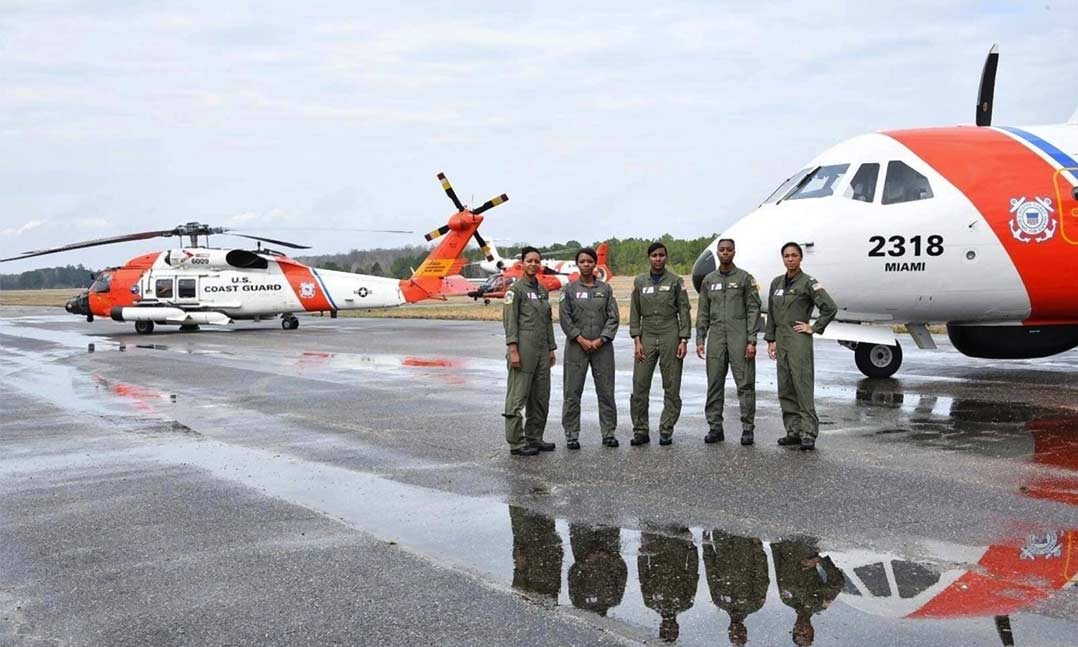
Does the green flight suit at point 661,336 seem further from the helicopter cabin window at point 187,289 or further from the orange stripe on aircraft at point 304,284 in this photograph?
the helicopter cabin window at point 187,289

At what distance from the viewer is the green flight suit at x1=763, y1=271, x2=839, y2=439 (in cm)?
849

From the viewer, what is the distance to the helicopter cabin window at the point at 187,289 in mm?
30984

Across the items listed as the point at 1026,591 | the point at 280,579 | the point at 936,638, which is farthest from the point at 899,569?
the point at 280,579

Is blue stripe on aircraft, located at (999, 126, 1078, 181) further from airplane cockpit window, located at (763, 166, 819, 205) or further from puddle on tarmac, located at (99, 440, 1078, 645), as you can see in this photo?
puddle on tarmac, located at (99, 440, 1078, 645)

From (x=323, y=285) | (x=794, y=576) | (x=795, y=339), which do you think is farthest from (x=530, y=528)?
(x=323, y=285)

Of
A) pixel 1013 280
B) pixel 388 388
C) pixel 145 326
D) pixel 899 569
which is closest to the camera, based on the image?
pixel 899 569

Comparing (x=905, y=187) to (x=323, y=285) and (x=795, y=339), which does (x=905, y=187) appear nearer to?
(x=795, y=339)

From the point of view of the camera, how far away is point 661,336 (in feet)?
28.9

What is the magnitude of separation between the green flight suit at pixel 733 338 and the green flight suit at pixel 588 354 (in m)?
0.87

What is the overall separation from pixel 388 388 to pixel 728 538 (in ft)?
29.0

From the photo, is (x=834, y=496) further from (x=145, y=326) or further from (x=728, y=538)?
(x=145, y=326)

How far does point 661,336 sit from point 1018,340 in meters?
6.38

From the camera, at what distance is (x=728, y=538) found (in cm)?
551

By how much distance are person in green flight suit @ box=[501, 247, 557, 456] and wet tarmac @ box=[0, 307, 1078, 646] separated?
1.06 ft
